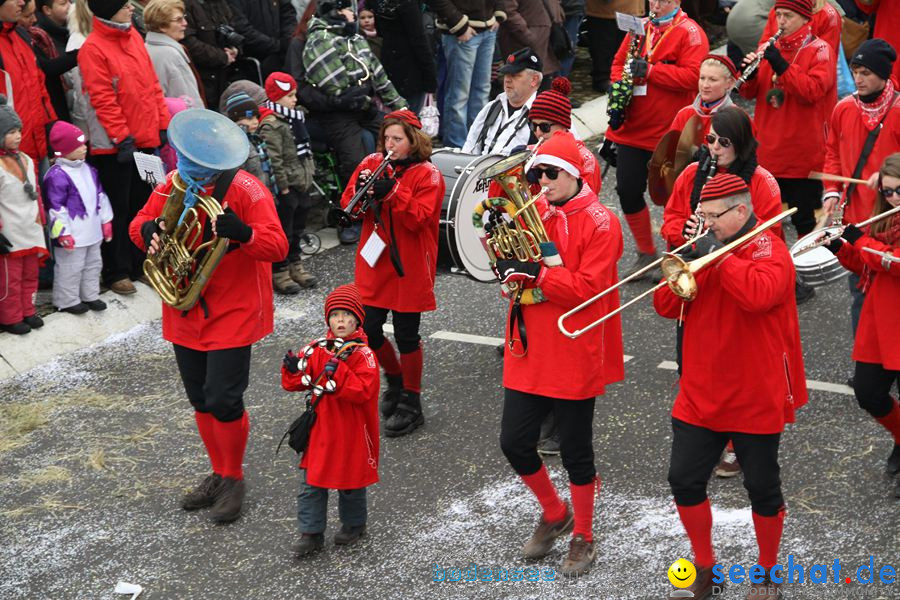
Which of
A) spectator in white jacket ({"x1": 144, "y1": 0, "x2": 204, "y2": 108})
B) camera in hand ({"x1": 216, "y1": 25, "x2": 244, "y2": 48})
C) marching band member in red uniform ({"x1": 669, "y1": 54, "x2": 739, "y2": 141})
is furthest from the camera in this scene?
camera in hand ({"x1": 216, "y1": 25, "x2": 244, "y2": 48})

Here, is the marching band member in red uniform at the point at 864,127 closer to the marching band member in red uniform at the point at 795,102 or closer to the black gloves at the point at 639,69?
the marching band member in red uniform at the point at 795,102

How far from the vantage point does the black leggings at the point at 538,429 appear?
546 centimetres

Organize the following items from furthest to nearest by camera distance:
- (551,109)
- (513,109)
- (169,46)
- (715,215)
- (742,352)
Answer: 1. (169,46)
2. (513,109)
3. (551,109)
4. (742,352)
5. (715,215)

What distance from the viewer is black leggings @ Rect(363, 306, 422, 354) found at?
276 inches

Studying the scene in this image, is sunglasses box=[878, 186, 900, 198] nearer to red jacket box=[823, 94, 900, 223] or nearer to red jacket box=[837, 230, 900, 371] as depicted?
red jacket box=[837, 230, 900, 371]

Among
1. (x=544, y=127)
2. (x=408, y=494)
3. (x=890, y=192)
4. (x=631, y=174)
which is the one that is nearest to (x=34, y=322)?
(x=408, y=494)

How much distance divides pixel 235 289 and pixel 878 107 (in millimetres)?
3507

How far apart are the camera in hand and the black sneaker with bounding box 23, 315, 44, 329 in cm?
286

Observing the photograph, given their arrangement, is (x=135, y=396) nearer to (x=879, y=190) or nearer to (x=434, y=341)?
(x=434, y=341)

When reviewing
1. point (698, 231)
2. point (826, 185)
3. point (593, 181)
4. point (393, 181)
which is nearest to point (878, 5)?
point (826, 185)

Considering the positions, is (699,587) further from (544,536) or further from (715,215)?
(715,215)

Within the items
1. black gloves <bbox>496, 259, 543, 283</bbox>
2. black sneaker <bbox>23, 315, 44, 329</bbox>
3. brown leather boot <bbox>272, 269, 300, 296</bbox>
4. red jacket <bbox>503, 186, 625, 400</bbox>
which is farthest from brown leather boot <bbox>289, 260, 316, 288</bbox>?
black gloves <bbox>496, 259, 543, 283</bbox>

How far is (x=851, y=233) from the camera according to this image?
5523 mm

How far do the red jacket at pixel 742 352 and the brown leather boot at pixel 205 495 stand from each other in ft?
8.25
